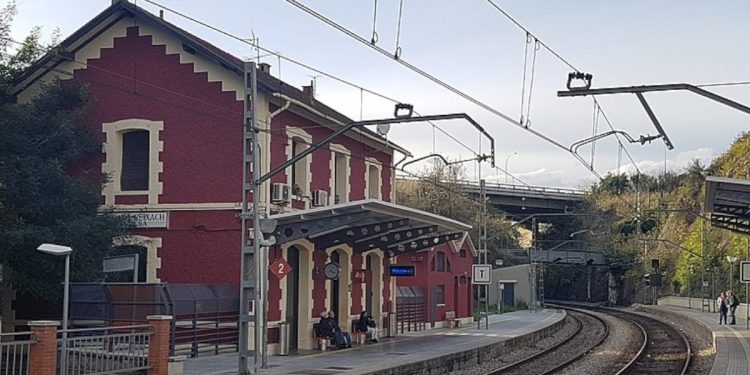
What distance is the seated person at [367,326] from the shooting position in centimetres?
2636

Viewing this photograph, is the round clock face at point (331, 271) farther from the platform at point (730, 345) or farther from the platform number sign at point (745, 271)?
the platform number sign at point (745, 271)

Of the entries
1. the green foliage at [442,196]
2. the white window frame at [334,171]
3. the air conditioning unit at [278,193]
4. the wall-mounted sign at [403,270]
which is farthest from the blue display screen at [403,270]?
the green foliage at [442,196]

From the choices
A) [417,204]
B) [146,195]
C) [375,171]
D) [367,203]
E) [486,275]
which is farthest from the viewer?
[417,204]

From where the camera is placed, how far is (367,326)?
2664 centimetres

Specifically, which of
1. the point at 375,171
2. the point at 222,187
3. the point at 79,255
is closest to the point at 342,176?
the point at 375,171

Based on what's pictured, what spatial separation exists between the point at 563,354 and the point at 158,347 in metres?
14.4

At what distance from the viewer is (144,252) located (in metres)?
22.8

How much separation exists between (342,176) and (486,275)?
7.42 meters

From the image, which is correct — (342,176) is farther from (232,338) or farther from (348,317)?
(232,338)

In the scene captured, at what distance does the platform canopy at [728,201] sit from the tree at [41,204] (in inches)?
492

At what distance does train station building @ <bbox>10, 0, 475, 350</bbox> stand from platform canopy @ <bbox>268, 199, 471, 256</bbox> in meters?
0.04

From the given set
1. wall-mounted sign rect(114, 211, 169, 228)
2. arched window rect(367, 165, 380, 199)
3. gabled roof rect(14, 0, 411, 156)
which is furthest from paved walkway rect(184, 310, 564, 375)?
gabled roof rect(14, 0, 411, 156)

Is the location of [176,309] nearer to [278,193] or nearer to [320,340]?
[278,193]

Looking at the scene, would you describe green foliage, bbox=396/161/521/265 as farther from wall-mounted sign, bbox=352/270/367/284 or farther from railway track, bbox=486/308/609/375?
wall-mounted sign, bbox=352/270/367/284
